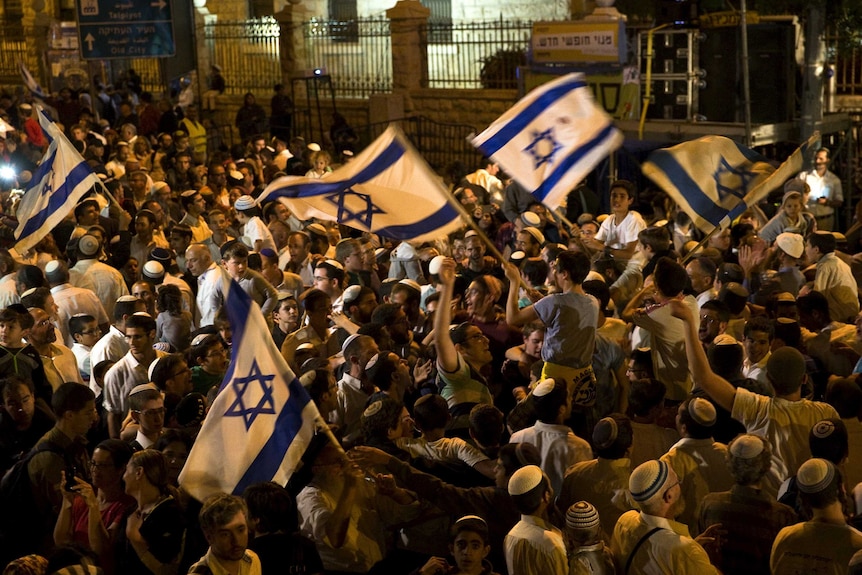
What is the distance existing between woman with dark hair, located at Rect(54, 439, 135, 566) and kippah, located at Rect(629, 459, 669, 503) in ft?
7.13

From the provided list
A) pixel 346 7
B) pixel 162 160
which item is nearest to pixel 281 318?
pixel 162 160

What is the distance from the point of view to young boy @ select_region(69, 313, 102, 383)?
798 cm

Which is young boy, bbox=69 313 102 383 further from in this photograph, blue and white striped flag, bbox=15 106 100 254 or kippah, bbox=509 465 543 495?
kippah, bbox=509 465 543 495

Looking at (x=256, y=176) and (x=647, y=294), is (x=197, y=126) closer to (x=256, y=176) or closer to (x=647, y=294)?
(x=256, y=176)

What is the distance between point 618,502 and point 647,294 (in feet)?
8.66

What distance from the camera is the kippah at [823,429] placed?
16.5ft

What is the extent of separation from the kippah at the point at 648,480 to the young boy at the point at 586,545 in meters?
0.18

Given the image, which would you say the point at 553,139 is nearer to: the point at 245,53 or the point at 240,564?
the point at 240,564

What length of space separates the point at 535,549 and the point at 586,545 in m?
0.19

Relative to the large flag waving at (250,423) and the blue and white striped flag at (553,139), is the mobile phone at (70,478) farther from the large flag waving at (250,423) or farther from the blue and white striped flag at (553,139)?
the blue and white striped flag at (553,139)

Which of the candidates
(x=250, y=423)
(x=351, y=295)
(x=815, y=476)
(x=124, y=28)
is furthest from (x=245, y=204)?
(x=124, y=28)

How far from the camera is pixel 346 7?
3084cm

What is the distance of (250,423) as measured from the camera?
4969 mm

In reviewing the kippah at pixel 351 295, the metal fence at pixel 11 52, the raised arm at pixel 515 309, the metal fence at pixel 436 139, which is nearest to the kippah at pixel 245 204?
the kippah at pixel 351 295
